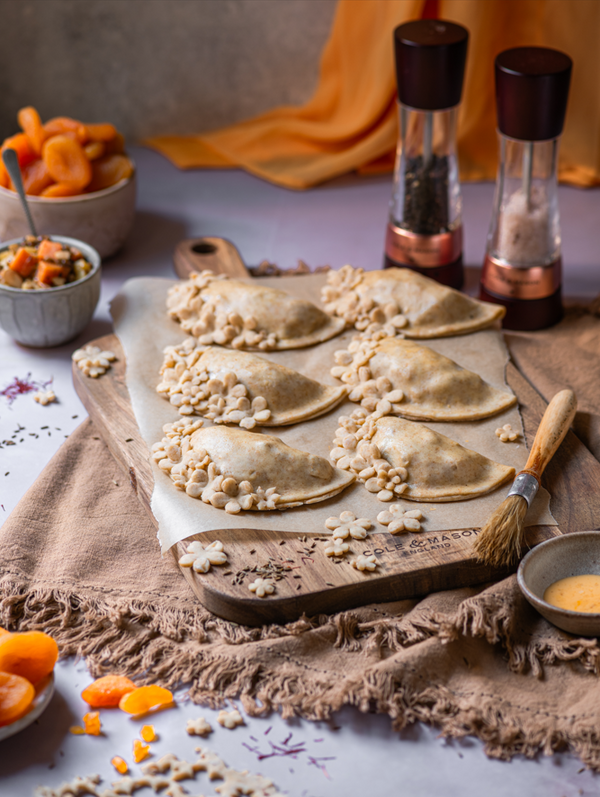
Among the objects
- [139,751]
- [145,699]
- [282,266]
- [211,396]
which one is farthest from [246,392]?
[282,266]

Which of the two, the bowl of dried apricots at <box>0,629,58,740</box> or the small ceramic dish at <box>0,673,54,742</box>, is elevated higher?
the bowl of dried apricots at <box>0,629,58,740</box>

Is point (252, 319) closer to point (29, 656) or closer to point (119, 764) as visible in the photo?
point (29, 656)

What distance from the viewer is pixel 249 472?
184 centimetres

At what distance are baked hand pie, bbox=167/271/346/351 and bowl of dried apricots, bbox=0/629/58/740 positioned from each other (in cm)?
105

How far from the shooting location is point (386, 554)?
1725 mm

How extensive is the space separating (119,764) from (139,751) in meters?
0.04

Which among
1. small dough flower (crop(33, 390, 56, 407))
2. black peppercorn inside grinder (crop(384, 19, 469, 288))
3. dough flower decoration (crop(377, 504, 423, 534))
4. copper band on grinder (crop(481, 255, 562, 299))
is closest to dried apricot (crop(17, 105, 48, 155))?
small dough flower (crop(33, 390, 56, 407))

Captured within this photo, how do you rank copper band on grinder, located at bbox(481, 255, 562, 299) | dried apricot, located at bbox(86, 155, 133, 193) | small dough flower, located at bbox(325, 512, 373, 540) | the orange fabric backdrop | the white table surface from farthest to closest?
the orange fabric backdrop → dried apricot, located at bbox(86, 155, 133, 193) → copper band on grinder, located at bbox(481, 255, 562, 299) → small dough flower, located at bbox(325, 512, 373, 540) → the white table surface

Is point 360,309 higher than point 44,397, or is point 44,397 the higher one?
point 360,309

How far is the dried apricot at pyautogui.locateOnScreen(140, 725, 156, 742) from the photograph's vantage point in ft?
4.86

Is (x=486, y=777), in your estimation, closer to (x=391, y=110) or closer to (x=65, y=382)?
(x=65, y=382)

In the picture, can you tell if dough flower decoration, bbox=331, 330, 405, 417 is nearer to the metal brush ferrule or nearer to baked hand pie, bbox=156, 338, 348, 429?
baked hand pie, bbox=156, 338, 348, 429

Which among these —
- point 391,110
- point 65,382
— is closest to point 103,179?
point 65,382

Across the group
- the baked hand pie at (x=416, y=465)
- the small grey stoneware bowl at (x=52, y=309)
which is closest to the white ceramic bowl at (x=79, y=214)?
the small grey stoneware bowl at (x=52, y=309)
